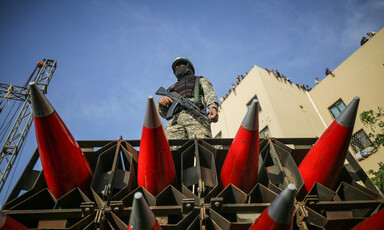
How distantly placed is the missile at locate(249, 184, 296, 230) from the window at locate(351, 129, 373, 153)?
15.0m

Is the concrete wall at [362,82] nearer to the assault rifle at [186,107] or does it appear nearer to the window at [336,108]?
the window at [336,108]

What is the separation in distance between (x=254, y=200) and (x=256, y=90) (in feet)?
48.5

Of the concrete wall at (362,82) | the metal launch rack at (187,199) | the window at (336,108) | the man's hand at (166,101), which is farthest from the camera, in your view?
the window at (336,108)

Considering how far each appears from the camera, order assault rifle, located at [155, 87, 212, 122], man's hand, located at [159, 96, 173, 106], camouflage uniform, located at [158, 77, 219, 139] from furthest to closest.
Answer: man's hand, located at [159, 96, 173, 106] < assault rifle, located at [155, 87, 212, 122] < camouflage uniform, located at [158, 77, 219, 139]

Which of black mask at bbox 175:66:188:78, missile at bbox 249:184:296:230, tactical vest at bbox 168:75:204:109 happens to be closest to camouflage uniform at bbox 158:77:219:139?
tactical vest at bbox 168:75:204:109

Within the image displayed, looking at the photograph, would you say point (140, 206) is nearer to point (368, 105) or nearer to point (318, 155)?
point (318, 155)

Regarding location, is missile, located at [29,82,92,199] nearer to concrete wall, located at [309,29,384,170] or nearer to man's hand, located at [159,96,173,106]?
man's hand, located at [159,96,173,106]

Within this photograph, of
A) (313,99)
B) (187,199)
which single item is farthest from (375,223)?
(313,99)

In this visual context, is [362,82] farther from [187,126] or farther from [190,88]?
[187,126]

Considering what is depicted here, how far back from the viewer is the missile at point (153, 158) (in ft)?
7.97

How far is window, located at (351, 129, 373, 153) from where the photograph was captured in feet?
44.8

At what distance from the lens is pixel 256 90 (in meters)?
16.6

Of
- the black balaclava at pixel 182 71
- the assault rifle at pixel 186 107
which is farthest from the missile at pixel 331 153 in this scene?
the black balaclava at pixel 182 71

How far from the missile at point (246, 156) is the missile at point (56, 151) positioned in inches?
62.6
